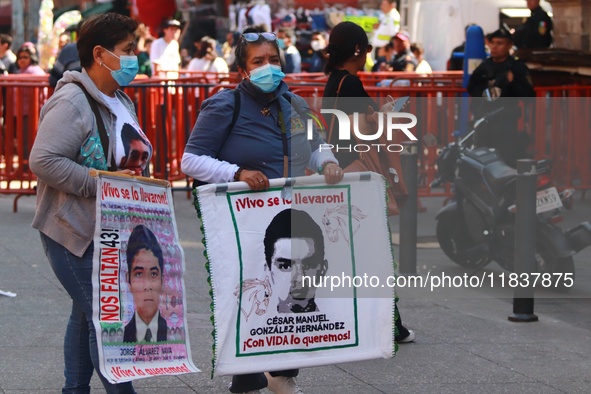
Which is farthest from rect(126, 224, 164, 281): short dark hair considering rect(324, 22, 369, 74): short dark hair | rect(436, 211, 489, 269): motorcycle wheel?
rect(436, 211, 489, 269): motorcycle wheel

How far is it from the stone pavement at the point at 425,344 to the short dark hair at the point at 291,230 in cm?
101

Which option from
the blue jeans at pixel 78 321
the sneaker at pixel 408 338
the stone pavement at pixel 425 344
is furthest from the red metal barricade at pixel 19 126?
the blue jeans at pixel 78 321

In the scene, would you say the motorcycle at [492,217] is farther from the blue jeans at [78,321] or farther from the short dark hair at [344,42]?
the blue jeans at [78,321]

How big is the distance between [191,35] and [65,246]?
1053 inches

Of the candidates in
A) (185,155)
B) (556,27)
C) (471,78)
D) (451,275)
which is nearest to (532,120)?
(471,78)

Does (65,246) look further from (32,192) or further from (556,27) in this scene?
(556,27)

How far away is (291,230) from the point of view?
16.8ft

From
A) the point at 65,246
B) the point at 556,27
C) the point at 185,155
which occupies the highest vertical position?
the point at 556,27

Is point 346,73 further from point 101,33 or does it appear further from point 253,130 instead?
point 101,33

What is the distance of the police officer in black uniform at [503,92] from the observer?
443 inches

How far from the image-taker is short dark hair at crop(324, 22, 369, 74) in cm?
661

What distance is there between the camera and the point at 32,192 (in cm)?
1227

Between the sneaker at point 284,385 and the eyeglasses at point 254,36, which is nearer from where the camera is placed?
the eyeglasses at point 254,36

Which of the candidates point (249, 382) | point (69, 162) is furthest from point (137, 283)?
point (249, 382)
